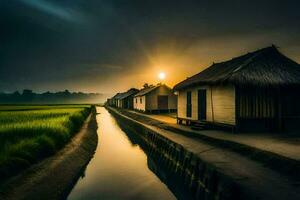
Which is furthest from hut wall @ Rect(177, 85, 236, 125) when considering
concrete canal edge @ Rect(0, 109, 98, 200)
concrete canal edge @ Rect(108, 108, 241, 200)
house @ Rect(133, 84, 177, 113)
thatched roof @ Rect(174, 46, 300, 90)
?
house @ Rect(133, 84, 177, 113)

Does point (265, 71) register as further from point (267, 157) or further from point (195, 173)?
point (195, 173)

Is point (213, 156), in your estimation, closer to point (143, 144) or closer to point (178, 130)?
point (178, 130)

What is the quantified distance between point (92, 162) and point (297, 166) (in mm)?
12118

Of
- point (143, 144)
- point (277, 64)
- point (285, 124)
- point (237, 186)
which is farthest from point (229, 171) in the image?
point (143, 144)

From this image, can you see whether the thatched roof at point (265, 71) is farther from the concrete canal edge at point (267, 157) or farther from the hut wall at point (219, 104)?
the concrete canal edge at point (267, 157)

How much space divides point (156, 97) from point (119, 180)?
29824 mm

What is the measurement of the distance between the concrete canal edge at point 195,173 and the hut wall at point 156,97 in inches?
968

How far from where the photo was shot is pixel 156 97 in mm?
41750

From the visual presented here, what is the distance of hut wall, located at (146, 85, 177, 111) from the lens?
137 feet

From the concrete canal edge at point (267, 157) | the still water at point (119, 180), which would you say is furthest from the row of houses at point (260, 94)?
the still water at point (119, 180)

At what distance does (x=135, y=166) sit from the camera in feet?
50.4

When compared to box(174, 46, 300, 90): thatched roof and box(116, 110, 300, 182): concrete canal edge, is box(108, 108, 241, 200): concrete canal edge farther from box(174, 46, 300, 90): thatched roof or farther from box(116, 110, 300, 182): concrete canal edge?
box(174, 46, 300, 90): thatched roof

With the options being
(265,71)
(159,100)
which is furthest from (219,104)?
(159,100)

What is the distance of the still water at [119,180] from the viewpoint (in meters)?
10.5
